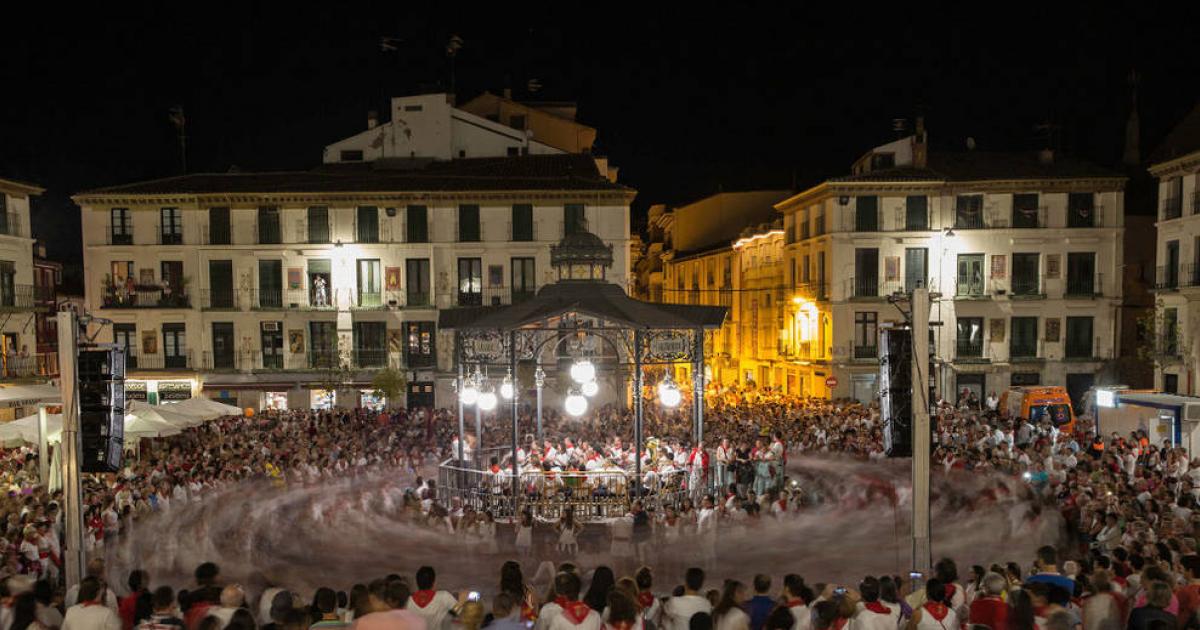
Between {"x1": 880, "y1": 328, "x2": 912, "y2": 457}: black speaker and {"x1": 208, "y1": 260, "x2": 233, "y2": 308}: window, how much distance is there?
33.3 meters

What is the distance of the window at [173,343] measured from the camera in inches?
1483

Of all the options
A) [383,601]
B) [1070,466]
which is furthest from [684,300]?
[383,601]

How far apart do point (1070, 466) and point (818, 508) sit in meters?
5.50

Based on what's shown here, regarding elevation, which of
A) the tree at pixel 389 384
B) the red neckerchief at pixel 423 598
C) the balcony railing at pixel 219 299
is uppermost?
the balcony railing at pixel 219 299

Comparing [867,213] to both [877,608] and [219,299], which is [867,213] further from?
[877,608]

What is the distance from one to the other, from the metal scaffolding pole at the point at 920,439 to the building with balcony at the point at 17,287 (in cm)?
3559

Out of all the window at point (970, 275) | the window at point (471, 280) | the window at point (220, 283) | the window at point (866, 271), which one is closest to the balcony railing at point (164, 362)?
the window at point (220, 283)

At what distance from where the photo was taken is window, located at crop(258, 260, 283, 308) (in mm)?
37781

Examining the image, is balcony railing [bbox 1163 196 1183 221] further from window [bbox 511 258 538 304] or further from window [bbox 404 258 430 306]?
window [bbox 404 258 430 306]

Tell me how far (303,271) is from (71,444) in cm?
2831

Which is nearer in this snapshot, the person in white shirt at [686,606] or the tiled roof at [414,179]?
the person in white shirt at [686,606]

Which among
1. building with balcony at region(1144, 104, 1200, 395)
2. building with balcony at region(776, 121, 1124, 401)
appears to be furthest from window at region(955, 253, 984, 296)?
building with balcony at region(1144, 104, 1200, 395)

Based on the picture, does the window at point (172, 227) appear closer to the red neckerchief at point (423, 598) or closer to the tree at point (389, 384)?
the tree at point (389, 384)

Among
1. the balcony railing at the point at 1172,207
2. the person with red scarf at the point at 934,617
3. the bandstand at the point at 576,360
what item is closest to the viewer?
the person with red scarf at the point at 934,617
